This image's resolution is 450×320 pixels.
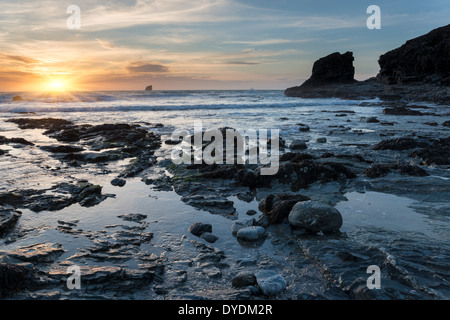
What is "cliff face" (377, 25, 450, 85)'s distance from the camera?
43.8 metres

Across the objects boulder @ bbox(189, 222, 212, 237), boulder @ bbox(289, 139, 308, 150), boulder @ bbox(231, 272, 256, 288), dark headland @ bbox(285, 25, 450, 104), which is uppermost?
dark headland @ bbox(285, 25, 450, 104)

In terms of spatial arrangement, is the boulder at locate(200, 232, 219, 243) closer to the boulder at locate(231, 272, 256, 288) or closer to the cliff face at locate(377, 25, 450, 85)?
the boulder at locate(231, 272, 256, 288)

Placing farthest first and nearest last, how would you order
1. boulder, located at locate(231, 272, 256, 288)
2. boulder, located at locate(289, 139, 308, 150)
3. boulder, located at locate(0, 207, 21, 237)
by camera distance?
boulder, located at locate(289, 139, 308, 150)
boulder, located at locate(0, 207, 21, 237)
boulder, located at locate(231, 272, 256, 288)

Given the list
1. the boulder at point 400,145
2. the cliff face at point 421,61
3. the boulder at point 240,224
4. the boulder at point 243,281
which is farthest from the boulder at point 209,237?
the cliff face at point 421,61

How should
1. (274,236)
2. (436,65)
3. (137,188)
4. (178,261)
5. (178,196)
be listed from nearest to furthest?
(178,261) < (274,236) < (178,196) < (137,188) < (436,65)

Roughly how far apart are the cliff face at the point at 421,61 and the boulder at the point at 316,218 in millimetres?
45546

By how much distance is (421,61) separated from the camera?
45.8 metres

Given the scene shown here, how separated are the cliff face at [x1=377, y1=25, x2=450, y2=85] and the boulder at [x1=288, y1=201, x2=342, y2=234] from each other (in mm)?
45546

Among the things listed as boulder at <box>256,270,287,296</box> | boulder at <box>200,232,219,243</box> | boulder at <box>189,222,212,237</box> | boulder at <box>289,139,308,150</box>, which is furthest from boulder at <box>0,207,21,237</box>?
boulder at <box>289,139,308,150</box>

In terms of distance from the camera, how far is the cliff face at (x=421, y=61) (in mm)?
43781
